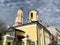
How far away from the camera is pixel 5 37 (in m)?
25.1

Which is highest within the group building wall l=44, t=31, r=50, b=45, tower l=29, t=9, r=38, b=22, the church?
tower l=29, t=9, r=38, b=22

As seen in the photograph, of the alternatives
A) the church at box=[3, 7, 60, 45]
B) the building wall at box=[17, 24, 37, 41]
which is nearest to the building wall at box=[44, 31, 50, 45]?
the church at box=[3, 7, 60, 45]

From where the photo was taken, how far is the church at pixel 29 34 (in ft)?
87.1

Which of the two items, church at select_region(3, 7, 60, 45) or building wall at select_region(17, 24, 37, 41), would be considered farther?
building wall at select_region(17, 24, 37, 41)

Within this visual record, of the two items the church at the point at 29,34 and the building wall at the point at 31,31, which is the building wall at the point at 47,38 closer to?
the church at the point at 29,34

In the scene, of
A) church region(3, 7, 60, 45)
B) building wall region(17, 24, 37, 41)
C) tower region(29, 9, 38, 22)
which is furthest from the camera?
tower region(29, 9, 38, 22)

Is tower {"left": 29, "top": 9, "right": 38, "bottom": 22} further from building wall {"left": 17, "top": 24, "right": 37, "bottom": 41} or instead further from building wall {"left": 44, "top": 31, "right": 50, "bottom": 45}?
building wall {"left": 44, "top": 31, "right": 50, "bottom": 45}

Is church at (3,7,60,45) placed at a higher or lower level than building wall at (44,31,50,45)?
higher

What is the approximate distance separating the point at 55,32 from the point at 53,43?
515 centimetres

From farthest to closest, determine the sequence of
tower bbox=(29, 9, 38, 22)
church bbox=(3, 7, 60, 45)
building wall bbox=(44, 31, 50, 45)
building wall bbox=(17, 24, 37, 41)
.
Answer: building wall bbox=(44, 31, 50, 45) < tower bbox=(29, 9, 38, 22) < building wall bbox=(17, 24, 37, 41) < church bbox=(3, 7, 60, 45)

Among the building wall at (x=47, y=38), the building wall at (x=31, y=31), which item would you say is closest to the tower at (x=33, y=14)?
the building wall at (x=31, y=31)

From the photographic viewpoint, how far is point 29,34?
1169 inches

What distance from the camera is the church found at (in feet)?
87.1

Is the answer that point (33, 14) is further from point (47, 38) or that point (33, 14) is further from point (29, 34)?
point (47, 38)
